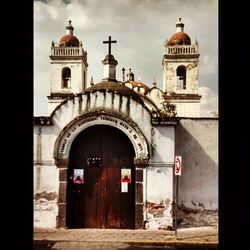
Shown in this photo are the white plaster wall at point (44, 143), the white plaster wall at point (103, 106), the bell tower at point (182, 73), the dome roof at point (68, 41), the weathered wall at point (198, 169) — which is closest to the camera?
the white plaster wall at point (103, 106)

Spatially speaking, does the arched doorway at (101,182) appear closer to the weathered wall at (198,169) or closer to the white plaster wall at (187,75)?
the weathered wall at (198,169)

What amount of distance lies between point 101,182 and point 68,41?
27.1 metres

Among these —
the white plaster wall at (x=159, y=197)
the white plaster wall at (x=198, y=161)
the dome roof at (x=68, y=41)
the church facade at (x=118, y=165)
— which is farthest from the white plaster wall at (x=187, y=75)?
the white plaster wall at (x=159, y=197)

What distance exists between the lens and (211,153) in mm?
13555

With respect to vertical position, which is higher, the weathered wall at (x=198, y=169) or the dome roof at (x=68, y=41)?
the dome roof at (x=68, y=41)

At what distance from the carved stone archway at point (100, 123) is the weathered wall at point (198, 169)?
1.45 meters

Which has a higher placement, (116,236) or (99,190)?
(99,190)

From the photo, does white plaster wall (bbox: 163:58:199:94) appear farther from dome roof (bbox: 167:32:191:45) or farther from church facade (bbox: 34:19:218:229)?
church facade (bbox: 34:19:218:229)

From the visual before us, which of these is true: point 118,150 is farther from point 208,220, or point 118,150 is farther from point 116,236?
point 208,220

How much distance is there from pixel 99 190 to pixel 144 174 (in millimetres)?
1564

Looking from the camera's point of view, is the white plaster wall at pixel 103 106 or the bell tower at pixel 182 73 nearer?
the white plaster wall at pixel 103 106

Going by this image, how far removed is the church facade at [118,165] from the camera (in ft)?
41.8
